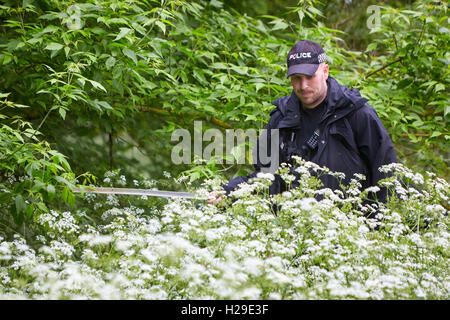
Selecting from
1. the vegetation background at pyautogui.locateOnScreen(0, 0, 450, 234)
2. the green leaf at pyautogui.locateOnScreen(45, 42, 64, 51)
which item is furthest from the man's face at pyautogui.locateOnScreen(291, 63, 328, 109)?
the green leaf at pyautogui.locateOnScreen(45, 42, 64, 51)

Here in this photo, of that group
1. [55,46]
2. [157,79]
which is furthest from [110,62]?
[157,79]

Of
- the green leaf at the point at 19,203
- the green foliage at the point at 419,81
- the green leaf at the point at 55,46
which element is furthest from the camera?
the green foliage at the point at 419,81

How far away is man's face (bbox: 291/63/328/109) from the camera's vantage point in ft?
10.4

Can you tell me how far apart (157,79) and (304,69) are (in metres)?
1.74

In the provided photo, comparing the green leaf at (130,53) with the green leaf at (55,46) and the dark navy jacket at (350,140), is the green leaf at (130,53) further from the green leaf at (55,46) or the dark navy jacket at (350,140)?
the dark navy jacket at (350,140)

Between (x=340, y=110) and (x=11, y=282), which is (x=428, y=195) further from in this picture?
(x=11, y=282)

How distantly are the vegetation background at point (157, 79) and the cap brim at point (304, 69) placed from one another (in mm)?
748

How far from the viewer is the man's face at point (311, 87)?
3.16m

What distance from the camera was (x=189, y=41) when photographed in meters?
4.62

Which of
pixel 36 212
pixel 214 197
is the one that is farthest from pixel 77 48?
pixel 214 197

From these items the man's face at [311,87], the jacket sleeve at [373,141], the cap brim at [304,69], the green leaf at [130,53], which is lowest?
the jacket sleeve at [373,141]

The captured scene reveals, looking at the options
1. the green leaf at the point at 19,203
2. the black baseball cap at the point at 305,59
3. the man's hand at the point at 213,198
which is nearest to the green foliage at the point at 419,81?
the black baseball cap at the point at 305,59

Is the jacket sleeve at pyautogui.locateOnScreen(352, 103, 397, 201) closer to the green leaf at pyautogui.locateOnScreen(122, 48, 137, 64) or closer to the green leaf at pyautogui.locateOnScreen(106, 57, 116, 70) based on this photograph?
the green leaf at pyautogui.locateOnScreen(122, 48, 137, 64)
